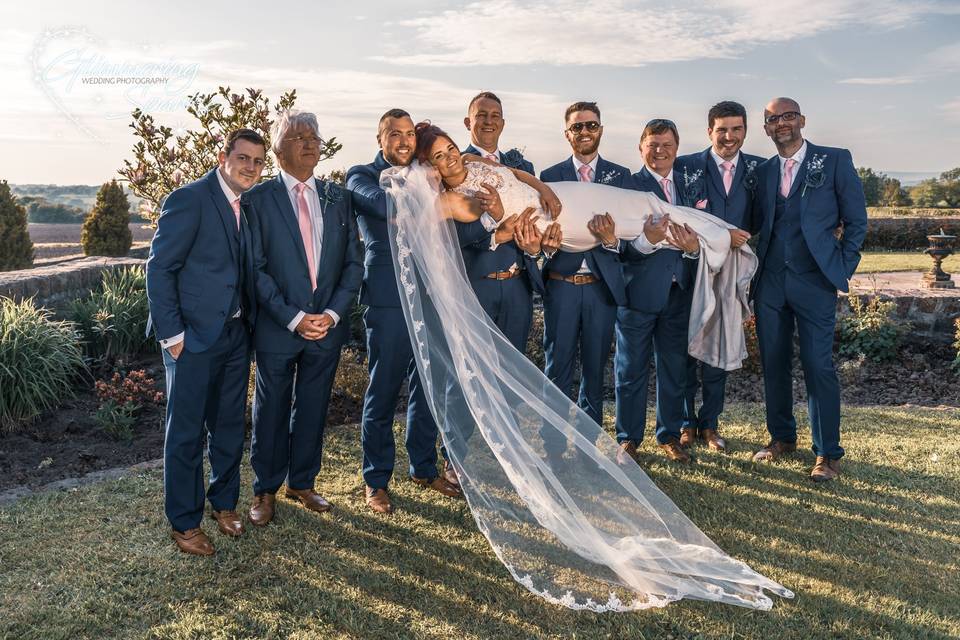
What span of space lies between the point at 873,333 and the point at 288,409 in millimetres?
6563

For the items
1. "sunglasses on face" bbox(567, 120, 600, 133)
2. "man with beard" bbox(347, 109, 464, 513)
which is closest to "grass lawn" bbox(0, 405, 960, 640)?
"man with beard" bbox(347, 109, 464, 513)

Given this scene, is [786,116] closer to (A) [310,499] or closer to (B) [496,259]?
(B) [496,259]

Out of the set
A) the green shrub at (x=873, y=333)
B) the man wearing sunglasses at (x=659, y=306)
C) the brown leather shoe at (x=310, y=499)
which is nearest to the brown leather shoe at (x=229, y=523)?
the brown leather shoe at (x=310, y=499)

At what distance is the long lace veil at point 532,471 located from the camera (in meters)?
3.56

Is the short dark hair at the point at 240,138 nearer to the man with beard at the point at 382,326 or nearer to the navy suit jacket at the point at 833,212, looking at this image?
the man with beard at the point at 382,326

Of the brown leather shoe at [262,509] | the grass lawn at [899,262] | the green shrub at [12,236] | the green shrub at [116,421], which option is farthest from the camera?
the grass lawn at [899,262]

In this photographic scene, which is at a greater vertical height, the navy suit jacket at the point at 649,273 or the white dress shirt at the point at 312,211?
the white dress shirt at the point at 312,211

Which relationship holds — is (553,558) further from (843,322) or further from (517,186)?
(843,322)

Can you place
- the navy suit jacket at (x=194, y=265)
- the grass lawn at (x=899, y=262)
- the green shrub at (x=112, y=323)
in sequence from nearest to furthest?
the navy suit jacket at (x=194, y=265), the green shrub at (x=112, y=323), the grass lawn at (x=899, y=262)

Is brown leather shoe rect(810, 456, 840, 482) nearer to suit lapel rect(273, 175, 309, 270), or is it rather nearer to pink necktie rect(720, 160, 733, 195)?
pink necktie rect(720, 160, 733, 195)

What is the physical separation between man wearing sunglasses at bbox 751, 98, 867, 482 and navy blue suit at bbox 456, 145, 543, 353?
1.69 meters

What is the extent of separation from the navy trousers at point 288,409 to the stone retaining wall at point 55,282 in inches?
173

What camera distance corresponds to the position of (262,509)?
4.35m

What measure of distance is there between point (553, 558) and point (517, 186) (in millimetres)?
2045
